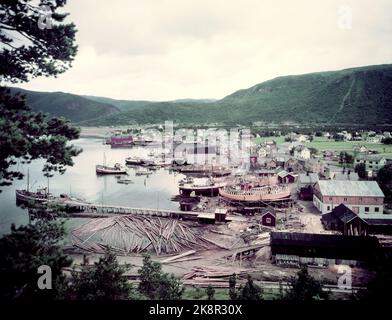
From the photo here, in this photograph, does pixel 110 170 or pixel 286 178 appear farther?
pixel 110 170

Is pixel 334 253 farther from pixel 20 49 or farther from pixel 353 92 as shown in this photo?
pixel 353 92

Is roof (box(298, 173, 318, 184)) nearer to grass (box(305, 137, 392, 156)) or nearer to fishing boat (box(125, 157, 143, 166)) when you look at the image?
grass (box(305, 137, 392, 156))

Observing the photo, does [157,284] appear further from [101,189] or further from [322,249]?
[101,189]

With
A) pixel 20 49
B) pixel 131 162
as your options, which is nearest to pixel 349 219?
pixel 20 49

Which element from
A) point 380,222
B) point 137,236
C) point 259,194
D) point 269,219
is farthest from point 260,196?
point 137,236

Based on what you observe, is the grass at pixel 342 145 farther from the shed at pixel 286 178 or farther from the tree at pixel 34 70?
the tree at pixel 34 70
